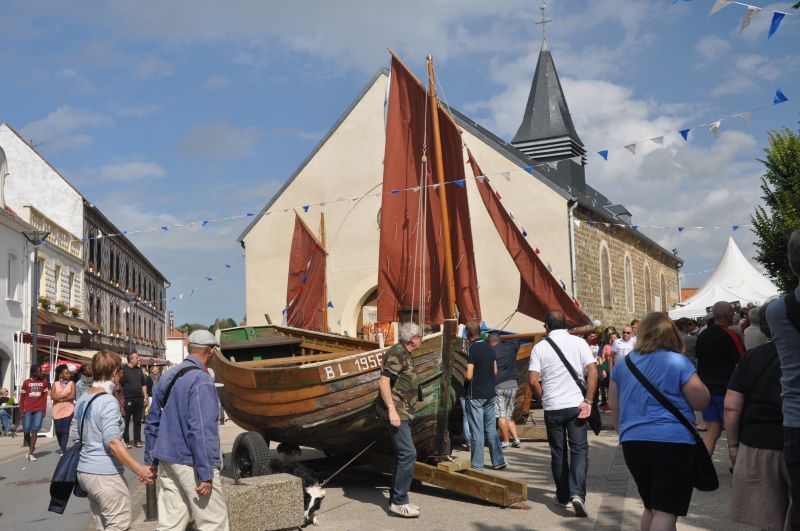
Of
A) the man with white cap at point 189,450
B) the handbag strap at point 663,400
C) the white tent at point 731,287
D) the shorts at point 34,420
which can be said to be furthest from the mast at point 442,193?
the white tent at point 731,287

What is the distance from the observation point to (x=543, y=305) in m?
11.5

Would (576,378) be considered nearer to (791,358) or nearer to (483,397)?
(483,397)

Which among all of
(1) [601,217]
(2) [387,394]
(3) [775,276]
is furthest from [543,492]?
(1) [601,217]

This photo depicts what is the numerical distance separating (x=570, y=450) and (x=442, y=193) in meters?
4.92

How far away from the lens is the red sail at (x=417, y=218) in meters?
11.6

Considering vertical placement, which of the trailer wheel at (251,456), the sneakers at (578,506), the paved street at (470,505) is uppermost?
the trailer wheel at (251,456)

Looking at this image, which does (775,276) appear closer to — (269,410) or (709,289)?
(709,289)

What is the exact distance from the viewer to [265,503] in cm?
652

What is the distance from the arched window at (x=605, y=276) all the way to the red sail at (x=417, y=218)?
16.9 m

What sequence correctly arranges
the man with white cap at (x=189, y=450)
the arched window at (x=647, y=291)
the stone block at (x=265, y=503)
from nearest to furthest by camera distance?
the man with white cap at (x=189, y=450) → the stone block at (x=265, y=503) → the arched window at (x=647, y=291)

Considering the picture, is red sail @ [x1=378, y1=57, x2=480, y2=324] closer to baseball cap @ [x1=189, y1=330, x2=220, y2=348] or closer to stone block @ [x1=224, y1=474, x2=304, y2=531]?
stone block @ [x1=224, y1=474, x2=304, y2=531]

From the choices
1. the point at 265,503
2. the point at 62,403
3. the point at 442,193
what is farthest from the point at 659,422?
the point at 62,403

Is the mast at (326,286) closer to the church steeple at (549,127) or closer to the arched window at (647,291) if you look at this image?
the church steeple at (549,127)

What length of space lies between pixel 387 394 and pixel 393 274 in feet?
16.1
